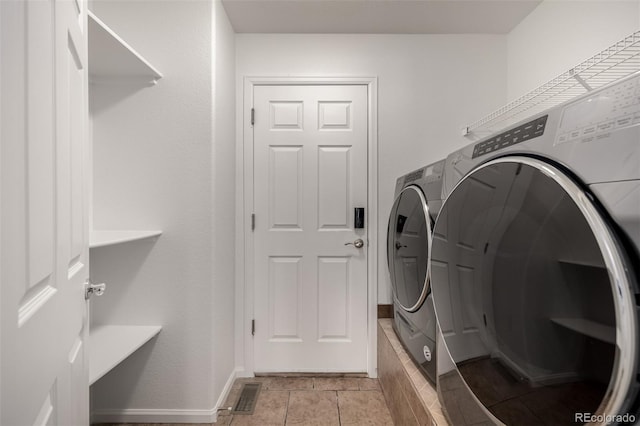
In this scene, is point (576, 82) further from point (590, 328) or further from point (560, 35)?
point (590, 328)

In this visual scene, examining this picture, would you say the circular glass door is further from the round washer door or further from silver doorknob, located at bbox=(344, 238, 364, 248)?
silver doorknob, located at bbox=(344, 238, 364, 248)

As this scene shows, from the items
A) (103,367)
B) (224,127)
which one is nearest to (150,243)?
(103,367)

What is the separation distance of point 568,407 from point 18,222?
1.00 m

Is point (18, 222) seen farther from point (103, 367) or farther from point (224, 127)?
point (224, 127)

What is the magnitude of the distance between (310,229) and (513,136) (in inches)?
65.7

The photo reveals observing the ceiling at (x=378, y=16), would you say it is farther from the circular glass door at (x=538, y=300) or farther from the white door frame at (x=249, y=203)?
the circular glass door at (x=538, y=300)

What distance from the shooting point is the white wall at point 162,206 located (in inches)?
72.9

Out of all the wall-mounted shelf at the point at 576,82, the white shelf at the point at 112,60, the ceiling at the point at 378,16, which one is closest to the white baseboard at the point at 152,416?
the white shelf at the point at 112,60

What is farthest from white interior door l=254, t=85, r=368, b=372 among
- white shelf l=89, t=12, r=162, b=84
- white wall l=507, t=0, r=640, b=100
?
white wall l=507, t=0, r=640, b=100

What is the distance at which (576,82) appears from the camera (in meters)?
1.76

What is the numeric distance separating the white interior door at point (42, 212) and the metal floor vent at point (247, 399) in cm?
111

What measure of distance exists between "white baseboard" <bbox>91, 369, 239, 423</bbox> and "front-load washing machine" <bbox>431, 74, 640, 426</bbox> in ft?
4.77

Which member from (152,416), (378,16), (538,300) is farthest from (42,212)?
(378,16)

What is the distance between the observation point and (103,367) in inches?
56.7
